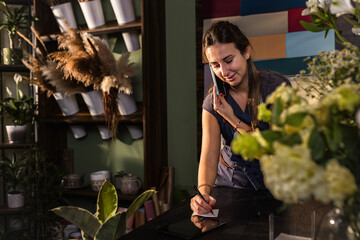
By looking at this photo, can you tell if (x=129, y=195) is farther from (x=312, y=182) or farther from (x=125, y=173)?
(x=312, y=182)

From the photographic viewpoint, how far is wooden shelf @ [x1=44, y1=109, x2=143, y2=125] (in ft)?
8.71

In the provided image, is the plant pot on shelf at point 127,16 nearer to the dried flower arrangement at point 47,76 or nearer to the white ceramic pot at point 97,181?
the dried flower arrangement at point 47,76

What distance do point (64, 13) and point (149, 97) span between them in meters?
1.12

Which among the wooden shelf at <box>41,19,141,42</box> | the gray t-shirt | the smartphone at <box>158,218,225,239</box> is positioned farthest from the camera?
the wooden shelf at <box>41,19,141,42</box>

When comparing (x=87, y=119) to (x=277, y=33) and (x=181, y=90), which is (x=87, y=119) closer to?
(x=181, y=90)

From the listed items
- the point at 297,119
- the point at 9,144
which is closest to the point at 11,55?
the point at 9,144

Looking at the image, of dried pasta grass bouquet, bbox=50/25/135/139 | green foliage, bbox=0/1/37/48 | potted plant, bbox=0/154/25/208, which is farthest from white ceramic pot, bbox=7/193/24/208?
green foliage, bbox=0/1/37/48

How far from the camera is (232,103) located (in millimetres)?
1892


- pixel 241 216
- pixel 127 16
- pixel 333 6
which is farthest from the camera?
pixel 127 16

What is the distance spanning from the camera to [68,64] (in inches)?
101

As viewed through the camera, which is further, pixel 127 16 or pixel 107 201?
pixel 127 16

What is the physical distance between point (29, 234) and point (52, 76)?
1.30m

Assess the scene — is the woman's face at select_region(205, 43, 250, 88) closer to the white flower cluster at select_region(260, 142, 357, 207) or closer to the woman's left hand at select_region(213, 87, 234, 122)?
the woman's left hand at select_region(213, 87, 234, 122)

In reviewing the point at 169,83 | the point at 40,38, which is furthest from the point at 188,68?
the point at 40,38
